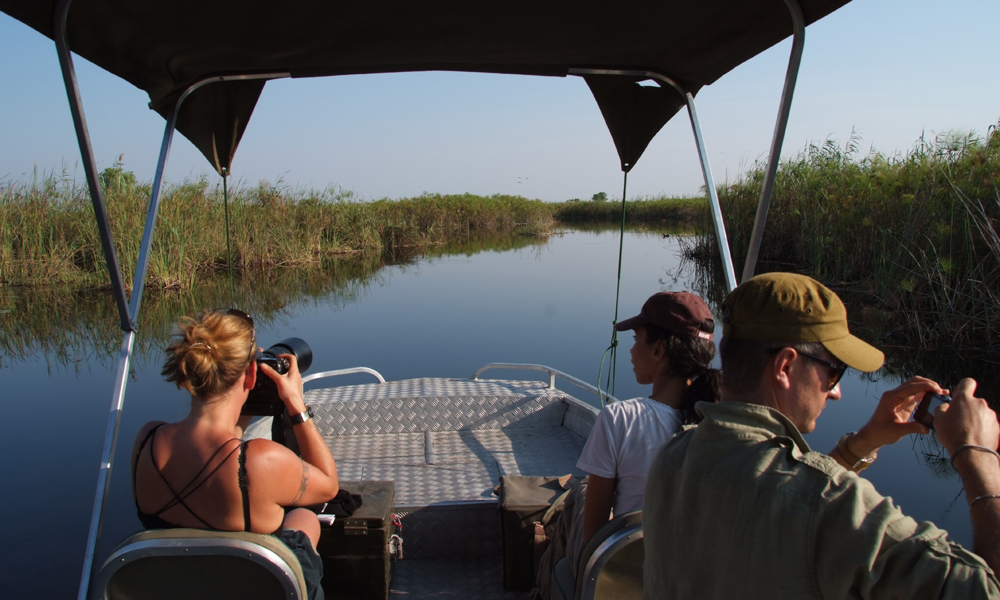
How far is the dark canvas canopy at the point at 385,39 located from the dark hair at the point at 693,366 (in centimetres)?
105

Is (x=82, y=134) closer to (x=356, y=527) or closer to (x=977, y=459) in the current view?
(x=356, y=527)

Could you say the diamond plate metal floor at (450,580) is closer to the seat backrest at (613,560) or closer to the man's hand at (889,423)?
the seat backrest at (613,560)

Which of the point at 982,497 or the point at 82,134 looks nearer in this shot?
the point at 982,497

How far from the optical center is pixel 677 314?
5.74 feet

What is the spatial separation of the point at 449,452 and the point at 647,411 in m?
1.99

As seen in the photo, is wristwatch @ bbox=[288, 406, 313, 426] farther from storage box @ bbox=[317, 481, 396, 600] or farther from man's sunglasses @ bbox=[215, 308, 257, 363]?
storage box @ bbox=[317, 481, 396, 600]

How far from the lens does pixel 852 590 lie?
84 cm

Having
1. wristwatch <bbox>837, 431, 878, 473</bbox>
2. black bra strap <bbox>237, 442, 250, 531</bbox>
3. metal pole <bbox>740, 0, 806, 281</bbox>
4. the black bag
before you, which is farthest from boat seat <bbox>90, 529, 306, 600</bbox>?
metal pole <bbox>740, 0, 806, 281</bbox>

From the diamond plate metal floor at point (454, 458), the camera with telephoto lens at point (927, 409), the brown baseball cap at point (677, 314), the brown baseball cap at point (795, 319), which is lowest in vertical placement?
the diamond plate metal floor at point (454, 458)

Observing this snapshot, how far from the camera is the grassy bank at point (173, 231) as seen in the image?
36.4 ft

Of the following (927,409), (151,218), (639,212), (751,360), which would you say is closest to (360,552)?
(151,218)

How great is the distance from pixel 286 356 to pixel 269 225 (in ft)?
48.2

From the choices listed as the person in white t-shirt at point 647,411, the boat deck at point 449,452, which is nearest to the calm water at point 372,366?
the boat deck at point 449,452

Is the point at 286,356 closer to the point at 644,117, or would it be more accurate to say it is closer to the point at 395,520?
the point at 395,520
